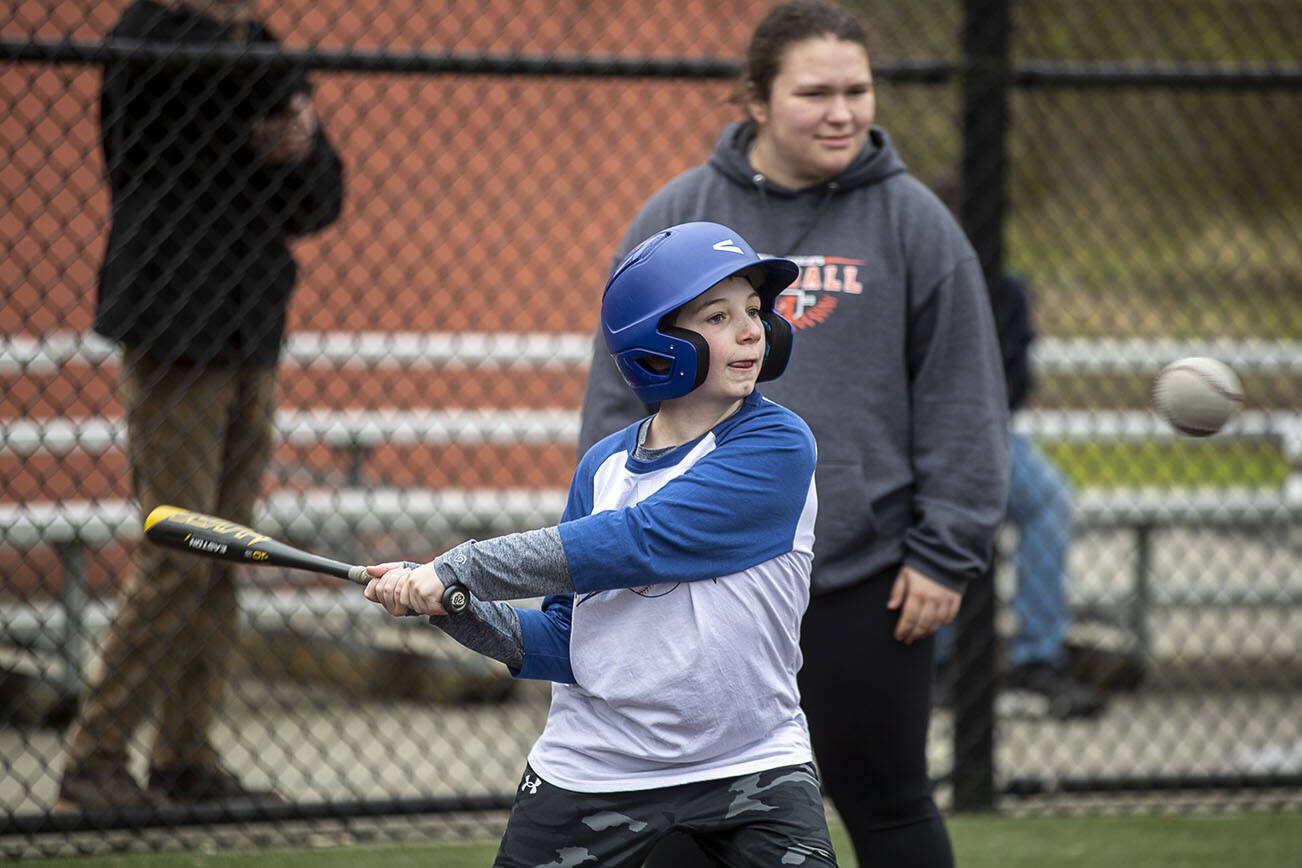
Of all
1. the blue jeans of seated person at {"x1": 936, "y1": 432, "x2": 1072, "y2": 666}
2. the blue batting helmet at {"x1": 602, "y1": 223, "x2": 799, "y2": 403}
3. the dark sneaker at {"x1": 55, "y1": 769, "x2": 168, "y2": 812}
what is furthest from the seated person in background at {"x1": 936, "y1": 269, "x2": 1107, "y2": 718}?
the blue batting helmet at {"x1": 602, "y1": 223, "x2": 799, "y2": 403}

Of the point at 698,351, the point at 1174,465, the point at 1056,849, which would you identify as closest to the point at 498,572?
the point at 698,351

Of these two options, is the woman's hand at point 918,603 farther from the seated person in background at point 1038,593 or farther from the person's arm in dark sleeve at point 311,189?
the seated person in background at point 1038,593

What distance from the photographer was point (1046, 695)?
523 cm

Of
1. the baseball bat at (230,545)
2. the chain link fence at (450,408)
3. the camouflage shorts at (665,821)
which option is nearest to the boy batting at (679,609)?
the camouflage shorts at (665,821)

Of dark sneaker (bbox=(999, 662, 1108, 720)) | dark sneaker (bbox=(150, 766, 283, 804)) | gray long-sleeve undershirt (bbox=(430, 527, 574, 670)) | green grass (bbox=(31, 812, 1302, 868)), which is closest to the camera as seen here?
gray long-sleeve undershirt (bbox=(430, 527, 574, 670))

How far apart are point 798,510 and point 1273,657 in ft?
16.0

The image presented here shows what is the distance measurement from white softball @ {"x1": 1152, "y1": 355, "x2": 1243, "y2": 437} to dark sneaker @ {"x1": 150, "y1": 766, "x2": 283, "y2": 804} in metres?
2.41

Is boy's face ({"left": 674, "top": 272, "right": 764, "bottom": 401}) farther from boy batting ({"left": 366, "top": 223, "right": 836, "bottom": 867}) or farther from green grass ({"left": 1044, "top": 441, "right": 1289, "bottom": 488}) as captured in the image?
green grass ({"left": 1044, "top": 441, "right": 1289, "bottom": 488})

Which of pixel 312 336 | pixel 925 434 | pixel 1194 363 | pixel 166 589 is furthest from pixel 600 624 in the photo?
pixel 312 336

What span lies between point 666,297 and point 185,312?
6.65 feet

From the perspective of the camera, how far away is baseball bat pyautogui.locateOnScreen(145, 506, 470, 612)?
2.09 metres

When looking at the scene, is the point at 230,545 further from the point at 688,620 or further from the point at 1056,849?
the point at 1056,849

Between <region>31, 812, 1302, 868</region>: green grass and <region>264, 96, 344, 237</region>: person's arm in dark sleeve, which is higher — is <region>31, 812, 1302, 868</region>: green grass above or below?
below

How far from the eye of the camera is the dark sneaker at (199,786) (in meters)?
3.79
